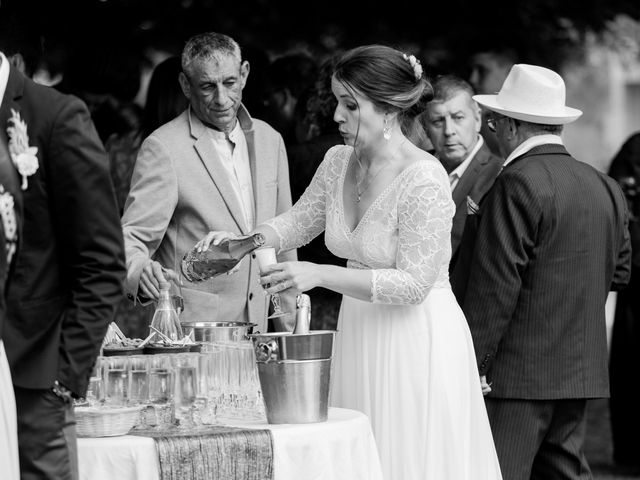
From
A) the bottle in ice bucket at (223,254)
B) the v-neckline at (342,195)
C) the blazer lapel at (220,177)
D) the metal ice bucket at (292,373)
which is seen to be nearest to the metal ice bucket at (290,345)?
the metal ice bucket at (292,373)

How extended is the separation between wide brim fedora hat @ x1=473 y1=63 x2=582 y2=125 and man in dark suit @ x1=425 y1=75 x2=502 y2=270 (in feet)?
2.63

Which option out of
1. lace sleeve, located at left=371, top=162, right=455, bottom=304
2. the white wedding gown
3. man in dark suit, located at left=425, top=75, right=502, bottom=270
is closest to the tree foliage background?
man in dark suit, located at left=425, top=75, right=502, bottom=270

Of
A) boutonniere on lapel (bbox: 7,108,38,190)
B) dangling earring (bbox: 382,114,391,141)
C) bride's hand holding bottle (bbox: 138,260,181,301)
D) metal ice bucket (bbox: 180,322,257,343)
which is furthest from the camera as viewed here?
bride's hand holding bottle (bbox: 138,260,181,301)

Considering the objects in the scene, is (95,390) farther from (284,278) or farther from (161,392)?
(284,278)

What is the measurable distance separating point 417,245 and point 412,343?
1.18ft

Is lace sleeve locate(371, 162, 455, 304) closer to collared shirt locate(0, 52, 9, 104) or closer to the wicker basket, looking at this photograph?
the wicker basket

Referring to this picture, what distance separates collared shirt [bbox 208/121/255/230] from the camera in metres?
5.04

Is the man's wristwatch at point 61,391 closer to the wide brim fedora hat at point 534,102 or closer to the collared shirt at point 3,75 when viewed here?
the collared shirt at point 3,75

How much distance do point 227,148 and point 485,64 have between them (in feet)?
14.9

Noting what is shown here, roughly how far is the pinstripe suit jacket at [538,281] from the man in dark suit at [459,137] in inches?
39.9

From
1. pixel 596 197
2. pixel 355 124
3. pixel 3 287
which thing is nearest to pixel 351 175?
Answer: pixel 355 124

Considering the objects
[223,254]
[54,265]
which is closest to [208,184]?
[223,254]

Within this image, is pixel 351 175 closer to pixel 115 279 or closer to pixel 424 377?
pixel 424 377

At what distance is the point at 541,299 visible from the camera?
4602 mm
